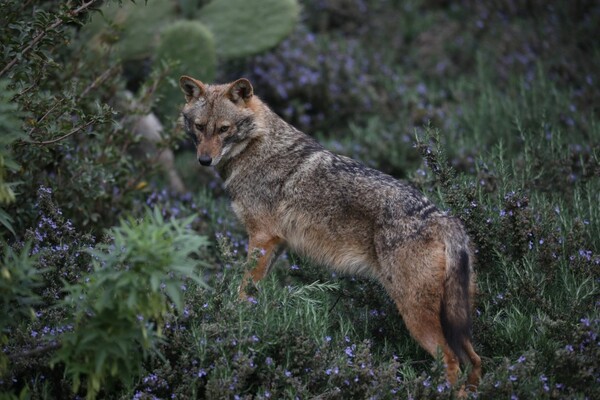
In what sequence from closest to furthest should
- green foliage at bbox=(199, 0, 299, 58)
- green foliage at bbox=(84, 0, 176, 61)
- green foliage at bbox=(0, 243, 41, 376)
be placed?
1. green foliage at bbox=(0, 243, 41, 376)
2. green foliage at bbox=(84, 0, 176, 61)
3. green foliage at bbox=(199, 0, 299, 58)

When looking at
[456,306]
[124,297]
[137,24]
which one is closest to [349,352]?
[456,306]

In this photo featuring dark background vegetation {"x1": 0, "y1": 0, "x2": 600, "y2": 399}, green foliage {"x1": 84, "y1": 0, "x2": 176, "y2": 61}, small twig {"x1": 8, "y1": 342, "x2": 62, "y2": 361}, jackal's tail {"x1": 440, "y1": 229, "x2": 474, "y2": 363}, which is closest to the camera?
dark background vegetation {"x1": 0, "y1": 0, "x2": 600, "y2": 399}

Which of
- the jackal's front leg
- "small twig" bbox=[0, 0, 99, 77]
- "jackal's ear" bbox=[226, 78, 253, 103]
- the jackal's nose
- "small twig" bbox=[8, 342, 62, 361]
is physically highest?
"small twig" bbox=[0, 0, 99, 77]

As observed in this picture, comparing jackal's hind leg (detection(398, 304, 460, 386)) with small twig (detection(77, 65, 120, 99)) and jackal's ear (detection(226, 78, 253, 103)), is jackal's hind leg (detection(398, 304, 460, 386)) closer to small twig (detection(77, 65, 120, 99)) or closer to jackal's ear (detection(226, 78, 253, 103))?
jackal's ear (detection(226, 78, 253, 103))

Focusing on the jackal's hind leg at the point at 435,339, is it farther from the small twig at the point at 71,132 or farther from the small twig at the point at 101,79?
the small twig at the point at 101,79

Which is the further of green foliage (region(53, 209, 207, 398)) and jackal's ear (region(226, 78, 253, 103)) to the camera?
jackal's ear (region(226, 78, 253, 103))

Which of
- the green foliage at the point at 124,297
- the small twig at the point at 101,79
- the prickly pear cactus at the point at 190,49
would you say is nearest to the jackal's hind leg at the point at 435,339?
the green foliage at the point at 124,297

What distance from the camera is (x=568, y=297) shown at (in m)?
5.37

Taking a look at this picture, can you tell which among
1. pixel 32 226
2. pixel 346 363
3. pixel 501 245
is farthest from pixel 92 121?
pixel 501 245

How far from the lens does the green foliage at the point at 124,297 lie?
12.8 ft

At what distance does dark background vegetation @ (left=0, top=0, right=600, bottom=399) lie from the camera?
4.18 m

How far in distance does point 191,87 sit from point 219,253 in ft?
5.05

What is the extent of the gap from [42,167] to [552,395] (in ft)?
15.1

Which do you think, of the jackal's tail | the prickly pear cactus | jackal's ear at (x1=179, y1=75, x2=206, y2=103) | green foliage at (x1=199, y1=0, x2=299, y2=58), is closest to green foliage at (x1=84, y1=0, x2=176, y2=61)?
the prickly pear cactus
